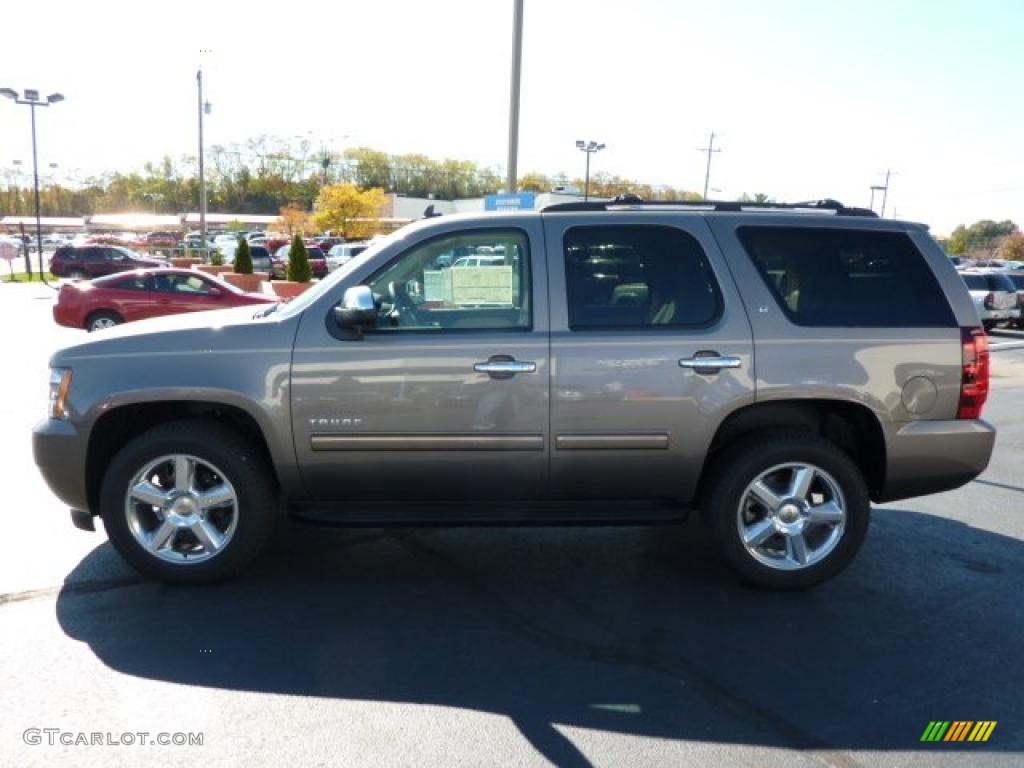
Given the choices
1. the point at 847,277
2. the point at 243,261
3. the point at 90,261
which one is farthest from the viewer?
the point at 90,261

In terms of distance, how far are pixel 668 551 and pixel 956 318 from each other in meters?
2.05

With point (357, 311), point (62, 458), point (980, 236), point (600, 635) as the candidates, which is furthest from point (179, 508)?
point (980, 236)

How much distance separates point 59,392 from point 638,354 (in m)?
2.93

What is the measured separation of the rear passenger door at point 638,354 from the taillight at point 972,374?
45.6 inches

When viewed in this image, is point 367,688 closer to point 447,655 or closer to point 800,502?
point 447,655

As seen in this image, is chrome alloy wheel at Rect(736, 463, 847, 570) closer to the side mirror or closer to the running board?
the running board

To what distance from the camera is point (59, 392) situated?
4.45 metres

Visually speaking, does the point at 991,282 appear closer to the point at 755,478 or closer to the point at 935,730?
the point at 755,478

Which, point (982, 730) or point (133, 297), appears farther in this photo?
point (133, 297)

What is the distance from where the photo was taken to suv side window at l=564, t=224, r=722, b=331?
4.48 metres

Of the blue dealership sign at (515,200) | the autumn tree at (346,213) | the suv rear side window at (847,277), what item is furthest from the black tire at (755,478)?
the autumn tree at (346,213)

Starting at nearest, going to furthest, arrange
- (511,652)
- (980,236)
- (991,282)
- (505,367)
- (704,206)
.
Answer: (511,652) < (505,367) < (704,206) < (991,282) < (980,236)

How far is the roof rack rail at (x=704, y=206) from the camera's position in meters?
4.73

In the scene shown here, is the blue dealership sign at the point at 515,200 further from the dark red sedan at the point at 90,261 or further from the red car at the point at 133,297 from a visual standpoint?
the dark red sedan at the point at 90,261
